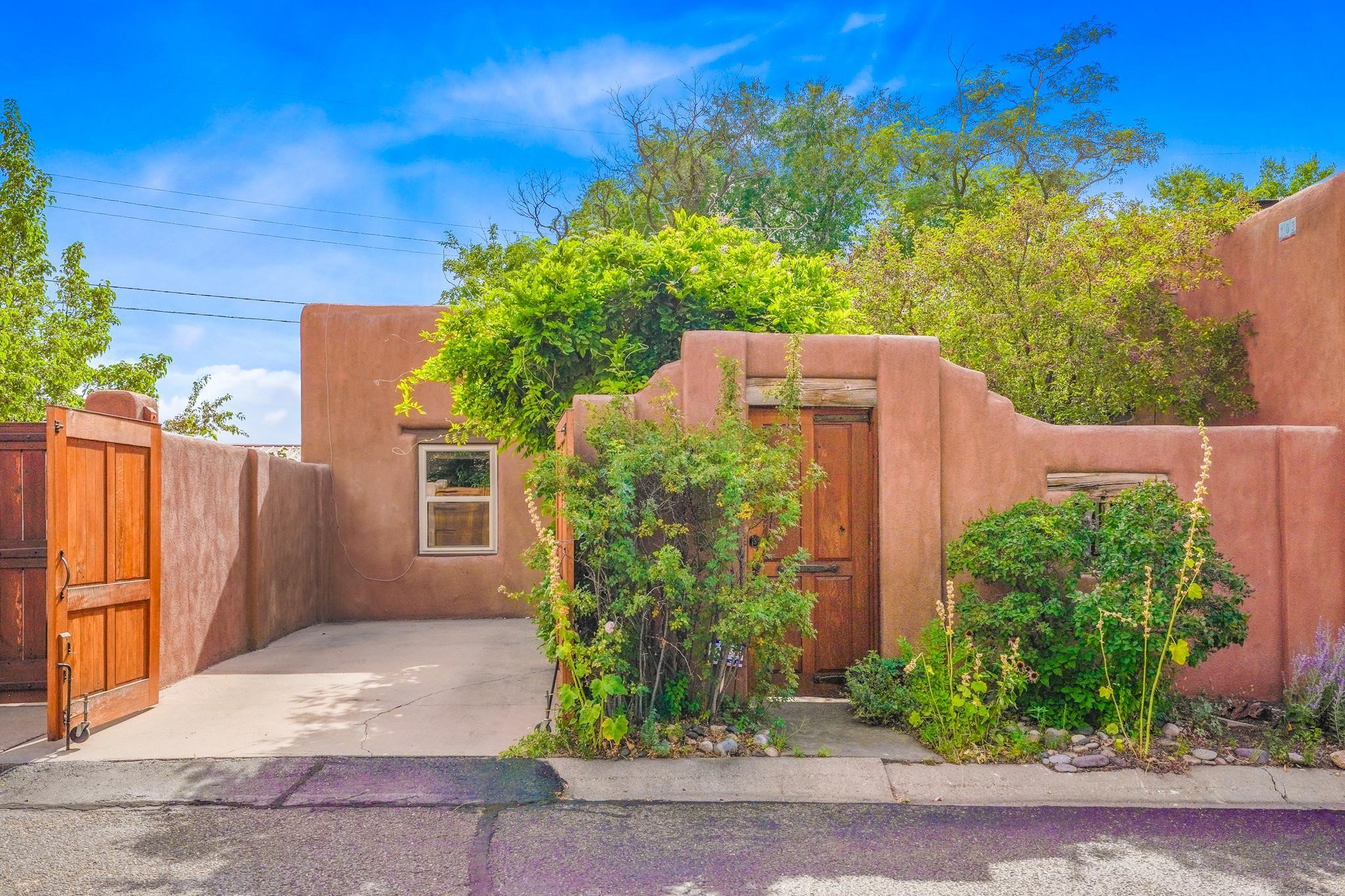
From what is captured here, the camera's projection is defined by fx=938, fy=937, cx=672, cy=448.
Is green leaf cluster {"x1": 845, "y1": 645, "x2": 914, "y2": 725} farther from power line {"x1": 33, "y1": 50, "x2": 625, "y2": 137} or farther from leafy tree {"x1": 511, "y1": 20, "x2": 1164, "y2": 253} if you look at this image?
leafy tree {"x1": 511, "y1": 20, "x2": 1164, "y2": 253}

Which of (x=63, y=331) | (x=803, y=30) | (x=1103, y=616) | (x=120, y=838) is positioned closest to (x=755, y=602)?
(x=1103, y=616)

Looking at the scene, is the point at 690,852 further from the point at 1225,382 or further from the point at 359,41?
the point at 359,41

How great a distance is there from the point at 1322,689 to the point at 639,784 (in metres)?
4.68

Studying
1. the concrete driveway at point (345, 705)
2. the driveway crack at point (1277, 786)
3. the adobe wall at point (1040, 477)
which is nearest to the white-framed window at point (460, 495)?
the concrete driveway at point (345, 705)

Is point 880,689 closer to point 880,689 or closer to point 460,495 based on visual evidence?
point 880,689

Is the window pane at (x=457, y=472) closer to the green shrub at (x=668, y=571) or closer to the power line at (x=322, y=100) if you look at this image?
the green shrub at (x=668, y=571)

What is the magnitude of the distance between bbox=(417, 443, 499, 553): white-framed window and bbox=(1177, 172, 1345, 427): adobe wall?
29.5 feet

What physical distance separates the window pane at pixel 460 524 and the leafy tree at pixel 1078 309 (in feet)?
20.6

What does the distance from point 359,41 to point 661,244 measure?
725 cm

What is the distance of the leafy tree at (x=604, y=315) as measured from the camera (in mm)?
8422

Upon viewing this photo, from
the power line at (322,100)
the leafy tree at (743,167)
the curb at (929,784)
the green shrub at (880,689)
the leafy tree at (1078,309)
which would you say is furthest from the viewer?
the leafy tree at (743,167)

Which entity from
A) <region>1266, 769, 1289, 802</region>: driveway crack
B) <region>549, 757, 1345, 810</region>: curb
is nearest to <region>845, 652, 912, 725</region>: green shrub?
<region>549, 757, 1345, 810</region>: curb

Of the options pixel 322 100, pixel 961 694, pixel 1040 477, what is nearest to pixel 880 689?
pixel 961 694

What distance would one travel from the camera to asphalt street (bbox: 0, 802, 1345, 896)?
4.19 metres
